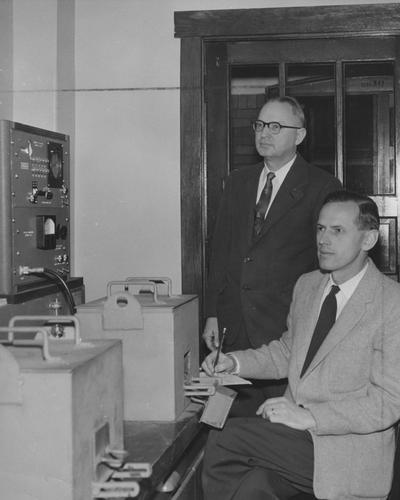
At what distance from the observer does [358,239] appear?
2.32 meters

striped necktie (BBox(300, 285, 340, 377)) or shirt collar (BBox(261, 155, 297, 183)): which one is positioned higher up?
shirt collar (BBox(261, 155, 297, 183))

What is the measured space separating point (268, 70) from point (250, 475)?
2.25 metres

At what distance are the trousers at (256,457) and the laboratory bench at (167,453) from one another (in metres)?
0.08

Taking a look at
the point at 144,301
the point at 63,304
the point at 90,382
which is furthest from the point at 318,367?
the point at 63,304

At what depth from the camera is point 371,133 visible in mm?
3691

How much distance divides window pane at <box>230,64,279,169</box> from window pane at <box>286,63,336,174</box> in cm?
11

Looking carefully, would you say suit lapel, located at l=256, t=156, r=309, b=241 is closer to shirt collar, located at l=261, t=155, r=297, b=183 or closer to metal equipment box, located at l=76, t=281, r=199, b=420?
shirt collar, located at l=261, t=155, r=297, b=183

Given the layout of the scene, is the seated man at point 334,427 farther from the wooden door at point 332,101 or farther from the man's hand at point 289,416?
the wooden door at point 332,101

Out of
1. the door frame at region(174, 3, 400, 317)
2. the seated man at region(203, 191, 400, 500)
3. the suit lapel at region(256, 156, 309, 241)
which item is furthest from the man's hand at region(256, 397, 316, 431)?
the door frame at region(174, 3, 400, 317)

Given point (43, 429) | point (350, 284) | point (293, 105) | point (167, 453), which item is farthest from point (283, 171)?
point (43, 429)

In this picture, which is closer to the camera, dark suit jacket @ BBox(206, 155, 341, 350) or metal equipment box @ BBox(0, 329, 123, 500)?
metal equipment box @ BBox(0, 329, 123, 500)

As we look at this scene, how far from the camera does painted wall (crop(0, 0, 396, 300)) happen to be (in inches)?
145

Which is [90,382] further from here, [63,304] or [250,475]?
[63,304]

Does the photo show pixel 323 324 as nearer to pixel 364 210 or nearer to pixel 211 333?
pixel 364 210
